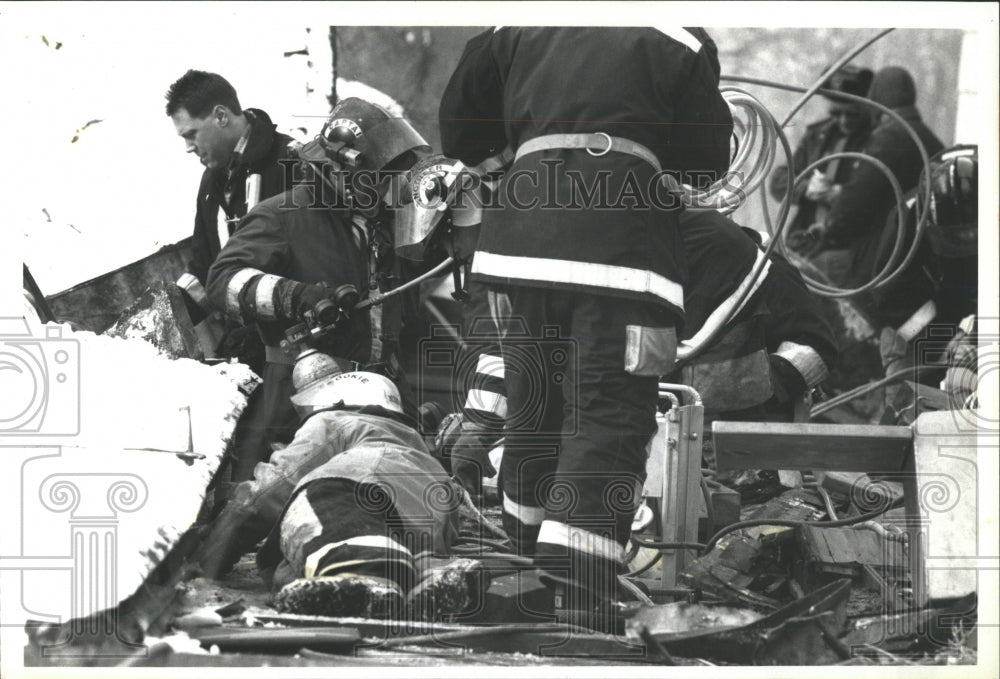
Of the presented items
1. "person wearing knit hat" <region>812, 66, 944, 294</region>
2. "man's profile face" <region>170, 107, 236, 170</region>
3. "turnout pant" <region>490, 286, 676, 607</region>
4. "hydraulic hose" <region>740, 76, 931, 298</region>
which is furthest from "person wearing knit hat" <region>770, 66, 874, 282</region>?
"man's profile face" <region>170, 107, 236, 170</region>

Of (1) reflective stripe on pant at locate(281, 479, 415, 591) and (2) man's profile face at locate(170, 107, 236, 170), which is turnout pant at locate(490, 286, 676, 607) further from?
(2) man's profile face at locate(170, 107, 236, 170)

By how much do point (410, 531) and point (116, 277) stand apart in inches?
52.8

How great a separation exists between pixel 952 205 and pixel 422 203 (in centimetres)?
292

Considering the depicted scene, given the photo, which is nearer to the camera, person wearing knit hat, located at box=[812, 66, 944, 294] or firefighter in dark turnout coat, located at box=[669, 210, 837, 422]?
firefighter in dark turnout coat, located at box=[669, 210, 837, 422]

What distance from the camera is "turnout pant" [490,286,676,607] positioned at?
13.3 ft

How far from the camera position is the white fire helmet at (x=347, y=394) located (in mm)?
4512

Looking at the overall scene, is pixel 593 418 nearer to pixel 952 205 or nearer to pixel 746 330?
pixel 746 330

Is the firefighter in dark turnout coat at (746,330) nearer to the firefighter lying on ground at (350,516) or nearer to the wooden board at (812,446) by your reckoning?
the wooden board at (812,446)

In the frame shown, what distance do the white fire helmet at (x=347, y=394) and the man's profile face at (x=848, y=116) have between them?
4814 millimetres

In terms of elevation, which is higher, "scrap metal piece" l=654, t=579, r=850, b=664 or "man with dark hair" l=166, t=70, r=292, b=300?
"man with dark hair" l=166, t=70, r=292, b=300

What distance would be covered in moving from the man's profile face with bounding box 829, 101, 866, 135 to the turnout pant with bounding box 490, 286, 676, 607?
15.2 feet

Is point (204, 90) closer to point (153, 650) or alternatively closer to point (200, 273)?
point (200, 273)

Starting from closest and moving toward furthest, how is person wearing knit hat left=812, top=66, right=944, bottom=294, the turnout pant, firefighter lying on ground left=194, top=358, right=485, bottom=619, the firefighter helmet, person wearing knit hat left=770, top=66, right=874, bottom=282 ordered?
firefighter lying on ground left=194, top=358, right=485, bottom=619
the turnout pant
the firefighter helmet
person wearing knit hat left=812, top=66, right=944, bottom=294
person wearing knit hat left=770, top=66, right=874, bottom=282

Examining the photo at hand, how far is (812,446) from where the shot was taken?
440 centimetres
